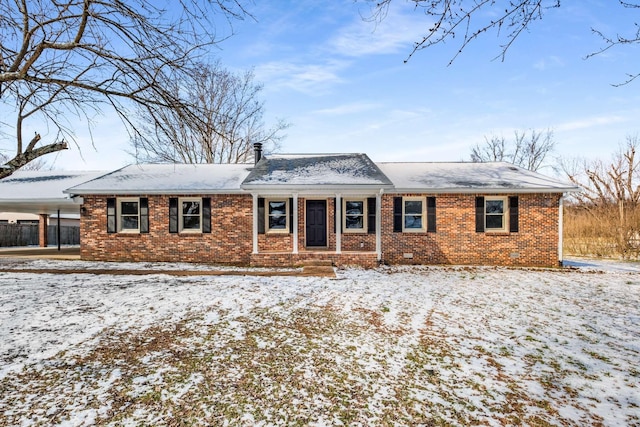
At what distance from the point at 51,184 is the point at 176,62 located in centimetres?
1617

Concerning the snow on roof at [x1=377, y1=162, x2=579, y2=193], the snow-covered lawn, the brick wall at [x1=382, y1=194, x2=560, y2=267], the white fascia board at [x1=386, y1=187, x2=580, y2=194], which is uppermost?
the snow on roof at [x1=377, y1=162, x2=579, y2=193]

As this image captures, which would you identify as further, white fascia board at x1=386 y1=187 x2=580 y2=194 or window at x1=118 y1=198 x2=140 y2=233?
window at x1=118 y1=198 x2=140 y2=233

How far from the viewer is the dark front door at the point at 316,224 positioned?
13555 millimetres

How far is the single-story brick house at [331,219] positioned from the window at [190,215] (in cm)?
4

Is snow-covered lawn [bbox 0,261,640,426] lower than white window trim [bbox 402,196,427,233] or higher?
lower

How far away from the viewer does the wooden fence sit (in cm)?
2162

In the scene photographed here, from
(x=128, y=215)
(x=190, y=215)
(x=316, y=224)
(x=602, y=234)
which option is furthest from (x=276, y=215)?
(x=602, y=234)

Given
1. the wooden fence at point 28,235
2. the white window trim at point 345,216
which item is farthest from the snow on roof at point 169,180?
the wooden fence at point 28,235

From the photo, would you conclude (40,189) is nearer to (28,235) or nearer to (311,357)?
(28,235)

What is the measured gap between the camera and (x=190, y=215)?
13.4 metres

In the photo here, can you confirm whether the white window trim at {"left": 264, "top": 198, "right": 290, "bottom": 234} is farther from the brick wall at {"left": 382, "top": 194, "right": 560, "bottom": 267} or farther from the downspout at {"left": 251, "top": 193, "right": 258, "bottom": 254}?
A: the brick wall at {"left": 382, "top": 194, "right": 560, "bottom": 267}

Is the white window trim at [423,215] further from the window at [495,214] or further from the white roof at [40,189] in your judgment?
the white roof at [40,189]

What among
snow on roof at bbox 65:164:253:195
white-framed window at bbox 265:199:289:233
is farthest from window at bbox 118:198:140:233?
white-framed window at bbox 265:199:289:233

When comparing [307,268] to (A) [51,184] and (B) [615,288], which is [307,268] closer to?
(B) [615,288]
